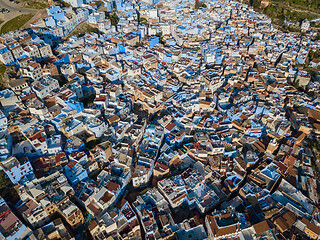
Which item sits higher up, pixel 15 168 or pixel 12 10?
pixel 12 10

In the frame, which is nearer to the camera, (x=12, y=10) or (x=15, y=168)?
(x=15, y=168)

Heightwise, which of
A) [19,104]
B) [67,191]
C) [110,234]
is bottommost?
[110,234]

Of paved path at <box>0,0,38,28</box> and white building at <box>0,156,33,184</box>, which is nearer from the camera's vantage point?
white building at <box>0,156,33,184</box>

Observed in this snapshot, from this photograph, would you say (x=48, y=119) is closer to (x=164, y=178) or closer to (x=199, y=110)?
(x=164, y=178)

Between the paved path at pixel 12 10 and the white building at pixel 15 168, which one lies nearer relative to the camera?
the white building at pixel 15 168

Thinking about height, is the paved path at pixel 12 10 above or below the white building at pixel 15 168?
above

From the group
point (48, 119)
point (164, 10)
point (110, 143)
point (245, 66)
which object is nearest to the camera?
point (110, 143)

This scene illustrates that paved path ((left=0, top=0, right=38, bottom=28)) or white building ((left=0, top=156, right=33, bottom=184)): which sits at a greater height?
paved path ((left=0, top=0, right=38, bottom=28))

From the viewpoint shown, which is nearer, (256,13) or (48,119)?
(48,119)

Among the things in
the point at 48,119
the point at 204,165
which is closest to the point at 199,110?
the point at 204,165

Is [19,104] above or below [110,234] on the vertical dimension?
above

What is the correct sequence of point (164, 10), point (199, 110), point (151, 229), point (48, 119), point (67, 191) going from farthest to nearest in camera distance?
point (164, 10)
point (199, 110)
point (48, 119)
point (67, 191)
point (151, 229)
